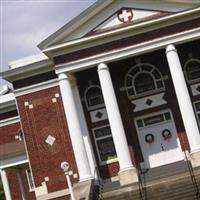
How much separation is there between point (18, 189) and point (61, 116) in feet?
25.1

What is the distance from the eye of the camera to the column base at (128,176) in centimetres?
2228

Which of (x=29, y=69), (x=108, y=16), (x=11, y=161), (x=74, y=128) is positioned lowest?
(x=11, y=161)

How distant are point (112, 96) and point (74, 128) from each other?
219 centimetres

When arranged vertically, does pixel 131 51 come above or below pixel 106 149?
above

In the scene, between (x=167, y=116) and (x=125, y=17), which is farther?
(x=167, y=116)

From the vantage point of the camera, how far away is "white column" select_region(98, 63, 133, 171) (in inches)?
894

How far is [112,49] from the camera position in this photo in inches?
931

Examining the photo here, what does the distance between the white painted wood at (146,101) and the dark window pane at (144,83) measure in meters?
0.46

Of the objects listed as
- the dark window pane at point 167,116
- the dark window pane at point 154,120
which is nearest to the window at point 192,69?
the dark window pane at point 167,116

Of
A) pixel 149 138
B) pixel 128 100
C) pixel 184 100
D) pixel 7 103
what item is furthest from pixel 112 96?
pixel 7 103

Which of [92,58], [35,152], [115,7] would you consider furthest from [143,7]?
[35,152]

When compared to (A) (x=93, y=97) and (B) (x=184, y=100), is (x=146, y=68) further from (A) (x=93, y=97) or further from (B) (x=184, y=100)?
(B) (x=184, y=100)

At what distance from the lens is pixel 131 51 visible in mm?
23562

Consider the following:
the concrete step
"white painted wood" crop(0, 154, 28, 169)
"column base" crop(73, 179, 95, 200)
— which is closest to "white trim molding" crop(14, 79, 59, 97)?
"white painted wood" crop(0, 154, 28, 169)
